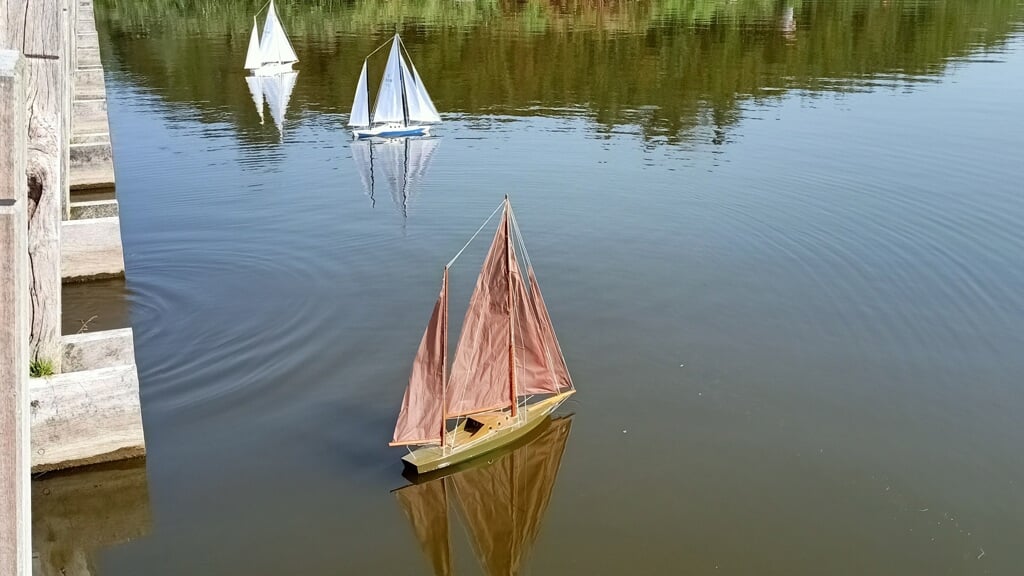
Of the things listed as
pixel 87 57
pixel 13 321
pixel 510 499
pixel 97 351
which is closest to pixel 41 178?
pixel 97 351

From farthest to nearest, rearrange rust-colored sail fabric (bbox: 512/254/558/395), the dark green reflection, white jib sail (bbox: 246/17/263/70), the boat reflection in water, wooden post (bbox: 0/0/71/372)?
1. white jib sail (bbox: 246/17/263/70)
2. the dark green reflection
3. rust-colored sail fabric (bbox: 512/254/558/395)
4. the boat reflection in water
5. wooden post (bbox: 0/0/71/372)

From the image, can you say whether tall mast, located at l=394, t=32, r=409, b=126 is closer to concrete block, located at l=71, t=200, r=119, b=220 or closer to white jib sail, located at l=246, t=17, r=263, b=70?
white jib sail, located at l=246, t=17, r=263, b=70

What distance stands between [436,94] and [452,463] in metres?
25.2

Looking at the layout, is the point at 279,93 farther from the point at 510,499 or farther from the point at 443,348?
the point at 510,499

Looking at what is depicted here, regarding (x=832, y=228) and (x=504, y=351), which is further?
(x=832, y=228)

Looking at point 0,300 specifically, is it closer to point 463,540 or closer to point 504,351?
point 463,540

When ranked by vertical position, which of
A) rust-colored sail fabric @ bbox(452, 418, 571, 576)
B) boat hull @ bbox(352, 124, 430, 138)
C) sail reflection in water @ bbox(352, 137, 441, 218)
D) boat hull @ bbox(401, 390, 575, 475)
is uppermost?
boat hull @ bbox(352, 124, 430, 138)

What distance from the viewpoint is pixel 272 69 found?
38.9 meters

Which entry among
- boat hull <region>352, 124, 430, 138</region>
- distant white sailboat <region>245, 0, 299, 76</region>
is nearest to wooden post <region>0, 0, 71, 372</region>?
boat hull <region>352, 124, 430, 138</region>

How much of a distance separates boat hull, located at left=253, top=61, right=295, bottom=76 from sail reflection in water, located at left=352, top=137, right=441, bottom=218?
11.4 metres

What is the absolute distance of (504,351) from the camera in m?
11.8

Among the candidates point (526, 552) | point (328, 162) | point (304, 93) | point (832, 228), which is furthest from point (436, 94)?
point (526, 552)

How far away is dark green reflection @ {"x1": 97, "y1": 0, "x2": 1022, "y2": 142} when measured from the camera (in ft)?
110

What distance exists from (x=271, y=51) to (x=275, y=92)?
16.8 ft
